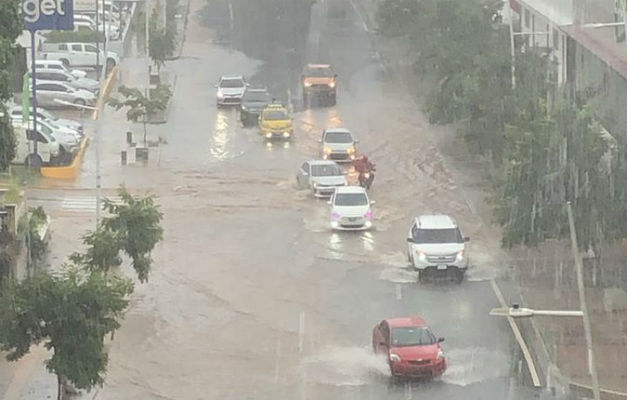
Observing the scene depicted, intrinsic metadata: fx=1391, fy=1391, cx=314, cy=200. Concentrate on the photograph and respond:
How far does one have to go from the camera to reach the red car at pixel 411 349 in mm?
16688

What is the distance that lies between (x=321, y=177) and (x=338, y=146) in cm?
343

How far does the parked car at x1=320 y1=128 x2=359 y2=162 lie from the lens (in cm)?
3077

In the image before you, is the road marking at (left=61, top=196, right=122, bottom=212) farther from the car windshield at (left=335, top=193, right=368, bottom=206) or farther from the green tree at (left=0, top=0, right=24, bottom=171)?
the green tree at (left=0, top=0, right=24, bottom=171)

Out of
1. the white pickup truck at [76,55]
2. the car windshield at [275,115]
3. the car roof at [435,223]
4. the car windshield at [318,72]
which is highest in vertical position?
the white pickup truck at [76,55]

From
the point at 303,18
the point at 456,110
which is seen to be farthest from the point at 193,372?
the point at 303,18

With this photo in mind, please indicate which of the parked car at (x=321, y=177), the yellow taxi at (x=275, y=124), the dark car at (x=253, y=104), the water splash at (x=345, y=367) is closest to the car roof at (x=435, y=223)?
the water splash at (x=345, y=367)

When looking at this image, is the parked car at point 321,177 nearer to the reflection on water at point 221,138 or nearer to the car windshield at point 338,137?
the car windshield at point 338,137

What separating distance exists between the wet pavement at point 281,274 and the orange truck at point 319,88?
96 centimetres

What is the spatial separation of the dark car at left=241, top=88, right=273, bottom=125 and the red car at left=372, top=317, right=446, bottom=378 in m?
18.3

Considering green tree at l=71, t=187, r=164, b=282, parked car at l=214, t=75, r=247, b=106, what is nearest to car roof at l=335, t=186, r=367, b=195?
green tree at l=71, t=187, r=164, b=282

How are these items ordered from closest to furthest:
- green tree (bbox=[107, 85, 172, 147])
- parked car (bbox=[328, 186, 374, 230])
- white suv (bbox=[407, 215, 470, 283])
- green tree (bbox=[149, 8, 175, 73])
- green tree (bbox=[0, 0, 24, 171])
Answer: green tree (bbox=[0, 0, 24, 171]) → white suv (bbox=[407, 215, 470, 283]) → parked car (bbox=[328, 186, 374, 230]) → green tree (bbox=[107, 85, 172, 147]) → green tree (bbox=[149, 8, 175, 73])

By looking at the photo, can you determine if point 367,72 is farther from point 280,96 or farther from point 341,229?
point 341,229

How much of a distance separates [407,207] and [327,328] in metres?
7.93

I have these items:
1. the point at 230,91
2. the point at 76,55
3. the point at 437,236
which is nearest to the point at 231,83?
the point at 230,91
